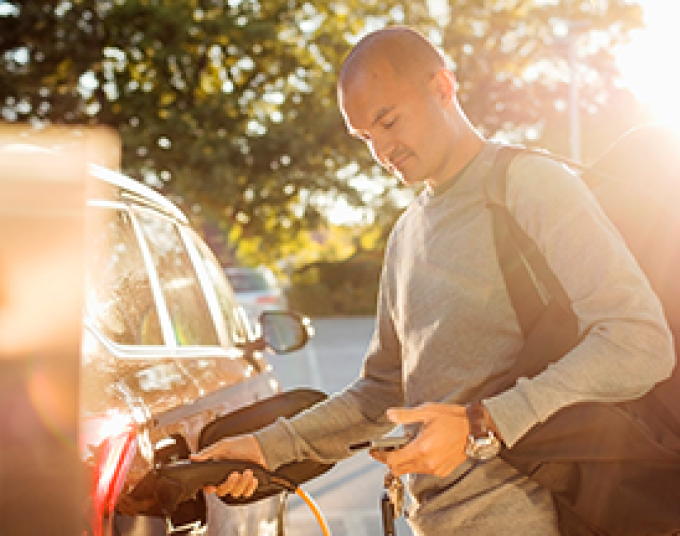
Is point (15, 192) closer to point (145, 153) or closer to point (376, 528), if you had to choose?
point (376, 528)

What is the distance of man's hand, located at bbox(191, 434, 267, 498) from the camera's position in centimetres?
211

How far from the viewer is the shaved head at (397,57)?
2189 millimetres

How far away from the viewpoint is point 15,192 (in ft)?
4.92

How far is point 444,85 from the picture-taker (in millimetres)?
2240

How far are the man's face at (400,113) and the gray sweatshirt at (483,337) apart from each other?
0.09 metres

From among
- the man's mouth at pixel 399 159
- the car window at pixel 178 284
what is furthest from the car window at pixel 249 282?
the man's mouth at pixel 399 159

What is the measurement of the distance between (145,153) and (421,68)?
26.2 m

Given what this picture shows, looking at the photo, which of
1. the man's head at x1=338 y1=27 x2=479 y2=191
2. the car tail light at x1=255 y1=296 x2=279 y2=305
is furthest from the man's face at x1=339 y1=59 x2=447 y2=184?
the car tail light at x1=255 y1=296 x2=279 y2=305

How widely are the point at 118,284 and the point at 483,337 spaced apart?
858 mm

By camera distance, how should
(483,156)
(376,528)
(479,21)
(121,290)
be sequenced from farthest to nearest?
(479,21)
(376,528)
(121,290)
(483,156)

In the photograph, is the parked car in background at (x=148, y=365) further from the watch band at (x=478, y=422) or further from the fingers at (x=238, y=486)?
the watch band at (x=478, y=422)

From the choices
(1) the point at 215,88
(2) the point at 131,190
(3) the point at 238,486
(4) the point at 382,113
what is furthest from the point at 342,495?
(1) the point at 215,88

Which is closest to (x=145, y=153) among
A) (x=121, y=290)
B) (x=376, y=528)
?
(x=376, y=528)


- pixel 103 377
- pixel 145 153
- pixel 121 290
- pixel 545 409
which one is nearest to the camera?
pixel 545 409
